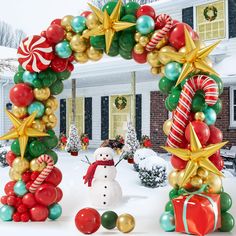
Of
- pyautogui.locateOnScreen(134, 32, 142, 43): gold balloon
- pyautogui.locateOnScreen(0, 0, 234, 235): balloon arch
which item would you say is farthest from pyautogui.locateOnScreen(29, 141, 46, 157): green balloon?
pyautogui.locateOnScreen(134, 32, 142, 43): gold balloon

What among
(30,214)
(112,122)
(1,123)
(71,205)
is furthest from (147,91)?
(30,214)

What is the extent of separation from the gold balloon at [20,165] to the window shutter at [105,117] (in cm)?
1097

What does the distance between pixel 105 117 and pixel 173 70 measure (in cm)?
1179

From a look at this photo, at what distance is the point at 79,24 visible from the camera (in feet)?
18.0

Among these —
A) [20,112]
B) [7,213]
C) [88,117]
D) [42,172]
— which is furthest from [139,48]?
[88,117]

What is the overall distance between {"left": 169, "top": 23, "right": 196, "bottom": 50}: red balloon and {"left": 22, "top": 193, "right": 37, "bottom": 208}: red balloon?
9.77 ft

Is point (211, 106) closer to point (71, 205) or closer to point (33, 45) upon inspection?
point (33, 45)

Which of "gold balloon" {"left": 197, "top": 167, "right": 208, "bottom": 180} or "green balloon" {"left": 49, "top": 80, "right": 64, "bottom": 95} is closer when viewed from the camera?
"gold balloon" {"left": 197, "top": 167, "right": 208, "bottom": 180}

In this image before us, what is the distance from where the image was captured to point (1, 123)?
17922 mm

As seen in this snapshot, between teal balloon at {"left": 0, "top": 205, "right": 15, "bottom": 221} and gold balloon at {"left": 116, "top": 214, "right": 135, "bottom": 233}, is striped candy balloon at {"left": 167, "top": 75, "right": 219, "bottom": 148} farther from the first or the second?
teal balloon at {"left": 0, "top": 205, "right": 15, "bottom": 221}

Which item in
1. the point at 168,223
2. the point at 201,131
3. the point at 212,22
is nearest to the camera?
the point at 201,131

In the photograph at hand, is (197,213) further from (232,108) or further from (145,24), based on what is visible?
(232,108)

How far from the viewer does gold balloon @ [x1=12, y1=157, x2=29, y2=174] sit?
5.51 metres

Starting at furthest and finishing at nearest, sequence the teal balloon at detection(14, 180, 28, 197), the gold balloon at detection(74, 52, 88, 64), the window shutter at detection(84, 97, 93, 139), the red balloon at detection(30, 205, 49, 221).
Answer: the window shutter at detection(84, 97, 93, 139) < the gold balloon at detection(74, 52, 88, 64) < the teal balloon at detection(14, 180, 28, 197) < the red balloon at detection(30, 205, 49, 221)
